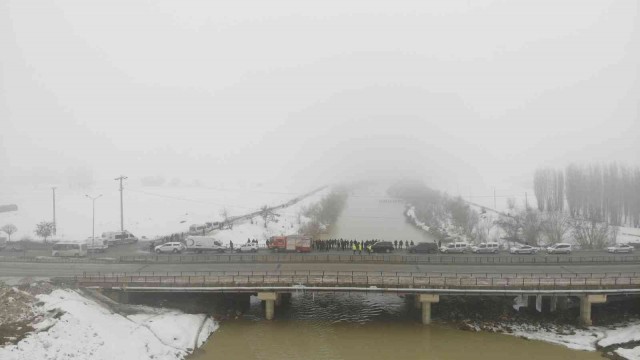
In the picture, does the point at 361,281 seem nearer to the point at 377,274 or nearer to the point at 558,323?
the point at 377,274

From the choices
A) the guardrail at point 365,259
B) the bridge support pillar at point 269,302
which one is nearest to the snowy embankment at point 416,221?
the guardrail at point 365,259

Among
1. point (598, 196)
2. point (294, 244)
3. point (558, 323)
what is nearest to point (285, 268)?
point (294, 244)

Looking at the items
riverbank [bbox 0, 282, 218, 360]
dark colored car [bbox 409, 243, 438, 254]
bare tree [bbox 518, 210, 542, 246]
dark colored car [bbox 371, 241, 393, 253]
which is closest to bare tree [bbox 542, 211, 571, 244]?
bare tree [bbox 518, 210, 542, 246]

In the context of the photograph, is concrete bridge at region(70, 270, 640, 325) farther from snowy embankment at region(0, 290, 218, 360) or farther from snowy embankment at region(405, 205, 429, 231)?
snowy embankment at region(405, 205, 429, 231)

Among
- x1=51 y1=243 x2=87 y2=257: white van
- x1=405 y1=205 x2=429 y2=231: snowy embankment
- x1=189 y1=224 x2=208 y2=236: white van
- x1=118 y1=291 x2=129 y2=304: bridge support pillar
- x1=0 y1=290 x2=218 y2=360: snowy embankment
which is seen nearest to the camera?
x1=0 y1=290 x2=218 y2=360: snowy embankment

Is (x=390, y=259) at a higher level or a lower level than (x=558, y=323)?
higher

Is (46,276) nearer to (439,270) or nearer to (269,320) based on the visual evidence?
(269,320)

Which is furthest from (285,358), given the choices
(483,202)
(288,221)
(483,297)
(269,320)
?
(483,202)
